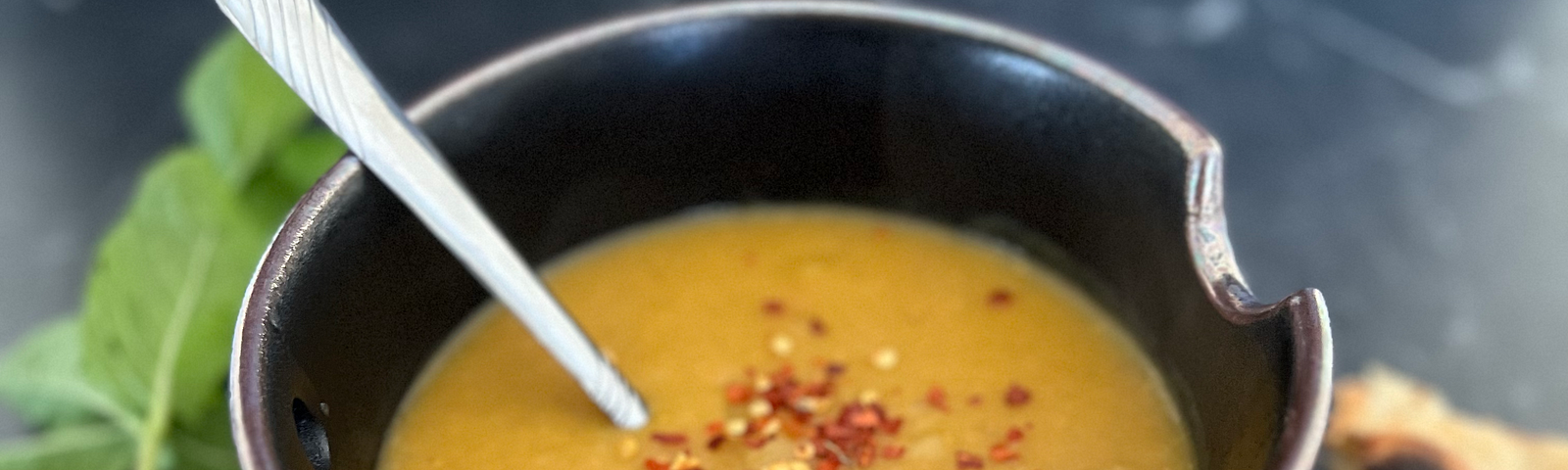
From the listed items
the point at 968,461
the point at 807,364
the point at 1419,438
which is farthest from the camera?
the point at 1419,438

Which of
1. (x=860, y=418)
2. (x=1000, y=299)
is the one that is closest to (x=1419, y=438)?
(x=1000, y=299)

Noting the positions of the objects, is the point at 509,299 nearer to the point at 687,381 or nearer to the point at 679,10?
the point at 687,381

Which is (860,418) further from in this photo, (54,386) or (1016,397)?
(54,386)

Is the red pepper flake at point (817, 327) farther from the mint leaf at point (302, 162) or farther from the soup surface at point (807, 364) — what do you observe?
the mint leaf at point (302, 162)

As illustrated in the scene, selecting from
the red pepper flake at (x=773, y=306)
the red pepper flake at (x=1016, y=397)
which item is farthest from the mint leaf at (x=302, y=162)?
the red pepper flake at (x=1016, y=397)

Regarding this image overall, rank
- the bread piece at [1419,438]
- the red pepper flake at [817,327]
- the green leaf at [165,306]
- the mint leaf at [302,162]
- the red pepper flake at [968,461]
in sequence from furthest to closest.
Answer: the mint leaf at [302,162] → the bread piece at [1419,438] → the green leaf at [165,306] → the red pepper flake at [817,327] → the red pepper flake at [968,461]

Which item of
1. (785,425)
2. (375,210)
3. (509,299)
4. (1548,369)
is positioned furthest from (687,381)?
(1548,369)
